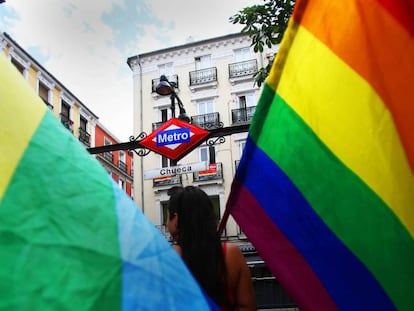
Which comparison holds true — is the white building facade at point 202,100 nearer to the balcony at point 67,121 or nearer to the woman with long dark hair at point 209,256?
the balcony at point 67,121

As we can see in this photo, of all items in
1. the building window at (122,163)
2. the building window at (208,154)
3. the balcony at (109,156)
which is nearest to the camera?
the building window at (208,154)

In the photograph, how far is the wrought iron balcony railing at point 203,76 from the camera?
78.7 feet

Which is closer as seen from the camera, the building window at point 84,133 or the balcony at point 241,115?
the balcony at point 241,115

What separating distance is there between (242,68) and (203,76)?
7.52 feet

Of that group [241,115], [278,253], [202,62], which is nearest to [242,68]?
[202,62]

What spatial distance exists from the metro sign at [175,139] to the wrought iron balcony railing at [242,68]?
18.2 m

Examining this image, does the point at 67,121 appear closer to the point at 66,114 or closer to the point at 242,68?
the point at 66,114

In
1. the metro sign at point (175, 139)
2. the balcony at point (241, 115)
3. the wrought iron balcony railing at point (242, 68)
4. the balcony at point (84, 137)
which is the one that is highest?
the wrought iron balcony railing at point (242, 68)

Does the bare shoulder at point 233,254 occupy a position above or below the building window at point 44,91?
below

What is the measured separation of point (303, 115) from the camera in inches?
61.1

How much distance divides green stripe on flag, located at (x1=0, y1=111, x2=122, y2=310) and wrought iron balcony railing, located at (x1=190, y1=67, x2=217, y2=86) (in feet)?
76.2

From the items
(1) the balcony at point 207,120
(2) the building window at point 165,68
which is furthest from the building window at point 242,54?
(2) the building window at point 165,68

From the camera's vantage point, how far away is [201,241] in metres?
1.63

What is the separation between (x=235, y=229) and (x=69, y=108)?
1277 centimetres
